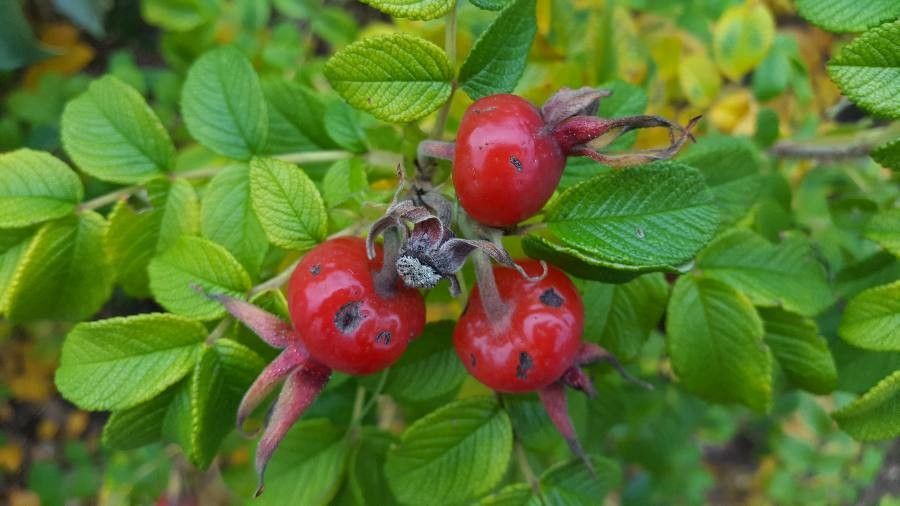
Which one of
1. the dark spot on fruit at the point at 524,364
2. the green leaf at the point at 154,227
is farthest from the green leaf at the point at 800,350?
the green leaf at the point at 154,227

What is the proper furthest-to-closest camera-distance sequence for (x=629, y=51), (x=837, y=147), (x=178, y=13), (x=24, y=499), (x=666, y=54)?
(x=24, y=499)
(x=666, y=54)
(x=178, y=13)
(x=629, y=51)
(x=837, y=147)

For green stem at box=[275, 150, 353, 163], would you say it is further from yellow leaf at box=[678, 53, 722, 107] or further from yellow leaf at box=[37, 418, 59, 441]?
yellow leaf at box=[37, 418, 59, 441]

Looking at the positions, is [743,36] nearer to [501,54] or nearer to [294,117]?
[501,54]

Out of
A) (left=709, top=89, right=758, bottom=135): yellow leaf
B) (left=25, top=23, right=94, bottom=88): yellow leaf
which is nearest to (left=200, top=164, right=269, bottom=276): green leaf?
(left=25, top=23, right=94, bottom=88): yellow leaf

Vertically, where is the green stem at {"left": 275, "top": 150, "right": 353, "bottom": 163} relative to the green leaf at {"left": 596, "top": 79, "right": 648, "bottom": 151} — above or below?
below

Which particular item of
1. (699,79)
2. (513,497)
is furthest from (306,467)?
(699,79)

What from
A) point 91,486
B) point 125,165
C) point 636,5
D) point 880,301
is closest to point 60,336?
point 91,486
